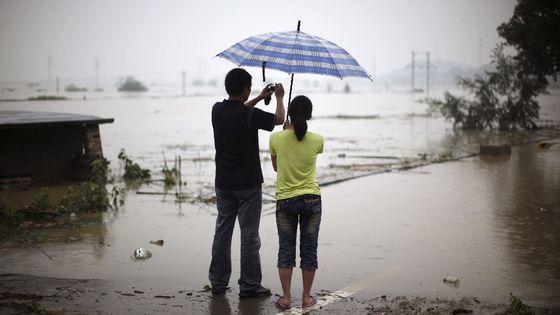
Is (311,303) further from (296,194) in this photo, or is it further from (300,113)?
(300,113)

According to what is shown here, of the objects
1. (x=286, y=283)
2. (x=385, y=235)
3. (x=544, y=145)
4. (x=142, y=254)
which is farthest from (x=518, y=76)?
(x=286, y=283)

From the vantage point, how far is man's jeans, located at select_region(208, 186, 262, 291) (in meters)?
6.02

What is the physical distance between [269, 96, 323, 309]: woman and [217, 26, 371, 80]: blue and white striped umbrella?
1.78 ft

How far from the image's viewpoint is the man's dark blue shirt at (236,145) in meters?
5.89

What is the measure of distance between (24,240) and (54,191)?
3.70 m

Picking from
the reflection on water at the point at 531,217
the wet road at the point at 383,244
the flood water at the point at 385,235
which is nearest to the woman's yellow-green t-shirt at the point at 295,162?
the wet road at the point at 383,244

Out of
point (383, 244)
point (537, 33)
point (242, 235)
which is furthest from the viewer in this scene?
point (537, 33)

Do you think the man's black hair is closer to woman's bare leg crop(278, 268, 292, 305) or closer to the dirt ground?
woman's bare leg crop(278, 268, 292, 305)

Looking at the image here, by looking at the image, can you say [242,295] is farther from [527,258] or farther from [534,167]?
[534,167]

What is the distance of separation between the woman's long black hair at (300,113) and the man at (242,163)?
111 millimetres

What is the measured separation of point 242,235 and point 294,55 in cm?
158

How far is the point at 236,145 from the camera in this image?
5.91m

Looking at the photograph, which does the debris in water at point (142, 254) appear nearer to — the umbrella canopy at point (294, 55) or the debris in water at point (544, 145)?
the umbrella canopy at point (294, 55)

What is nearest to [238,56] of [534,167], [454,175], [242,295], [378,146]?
[242,295]
